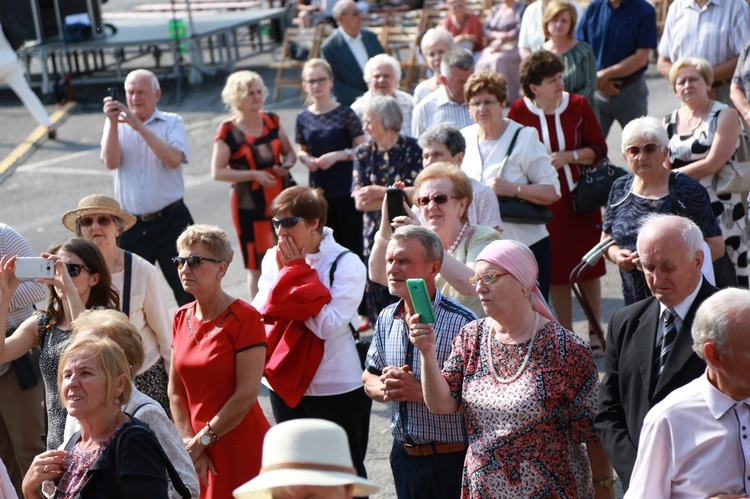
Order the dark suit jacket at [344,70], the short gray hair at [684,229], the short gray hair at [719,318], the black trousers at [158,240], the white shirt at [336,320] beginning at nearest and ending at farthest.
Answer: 1. the short gray hair at [719,318]
2. the short gray hair at [684,229]
3. the white shirt at [336,320]
4. the black trousers at [158,240]
5. the dark suit jacket at [344,70]

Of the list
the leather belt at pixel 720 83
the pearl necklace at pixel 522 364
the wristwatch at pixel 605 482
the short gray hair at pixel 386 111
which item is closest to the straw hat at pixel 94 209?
the short gray hair at pixel 386 111

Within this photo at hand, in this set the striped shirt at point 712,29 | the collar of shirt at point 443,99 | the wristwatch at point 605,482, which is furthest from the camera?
the striped shirt at point 712,29

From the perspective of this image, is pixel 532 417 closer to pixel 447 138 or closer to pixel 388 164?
pixel 447 138

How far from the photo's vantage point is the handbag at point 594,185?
25.7 feet

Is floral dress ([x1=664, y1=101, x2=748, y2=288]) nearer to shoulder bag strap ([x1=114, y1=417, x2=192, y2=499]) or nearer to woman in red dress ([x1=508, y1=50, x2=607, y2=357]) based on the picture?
woman in red dress ([x1=508, y1=50, x2=607, y2=357])

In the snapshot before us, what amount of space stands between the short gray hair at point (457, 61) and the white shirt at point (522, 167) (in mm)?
1414

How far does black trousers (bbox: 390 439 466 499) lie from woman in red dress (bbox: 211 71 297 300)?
4.37m

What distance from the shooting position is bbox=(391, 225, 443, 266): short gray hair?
491 cm

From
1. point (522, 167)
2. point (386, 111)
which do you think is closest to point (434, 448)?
point (522, 167)

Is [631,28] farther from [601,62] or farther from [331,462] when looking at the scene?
[331,462]

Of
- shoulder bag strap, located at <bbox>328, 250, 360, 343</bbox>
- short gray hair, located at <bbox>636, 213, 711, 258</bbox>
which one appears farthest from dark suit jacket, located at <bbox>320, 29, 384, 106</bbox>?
short gray hair, located at <bbox>636, 213, 711, 258</bbox>

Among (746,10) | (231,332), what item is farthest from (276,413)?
(746,10)

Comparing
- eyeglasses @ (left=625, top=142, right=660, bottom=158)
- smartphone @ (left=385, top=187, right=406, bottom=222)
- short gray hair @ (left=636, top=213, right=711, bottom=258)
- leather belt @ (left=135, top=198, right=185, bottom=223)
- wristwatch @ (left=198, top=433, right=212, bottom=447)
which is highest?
short gray hair @ (left=636, top=213, right=711, bottom=258)

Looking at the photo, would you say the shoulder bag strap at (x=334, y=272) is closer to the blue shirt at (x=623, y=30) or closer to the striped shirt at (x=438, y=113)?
the striped shirt at (x=438, y=113)
